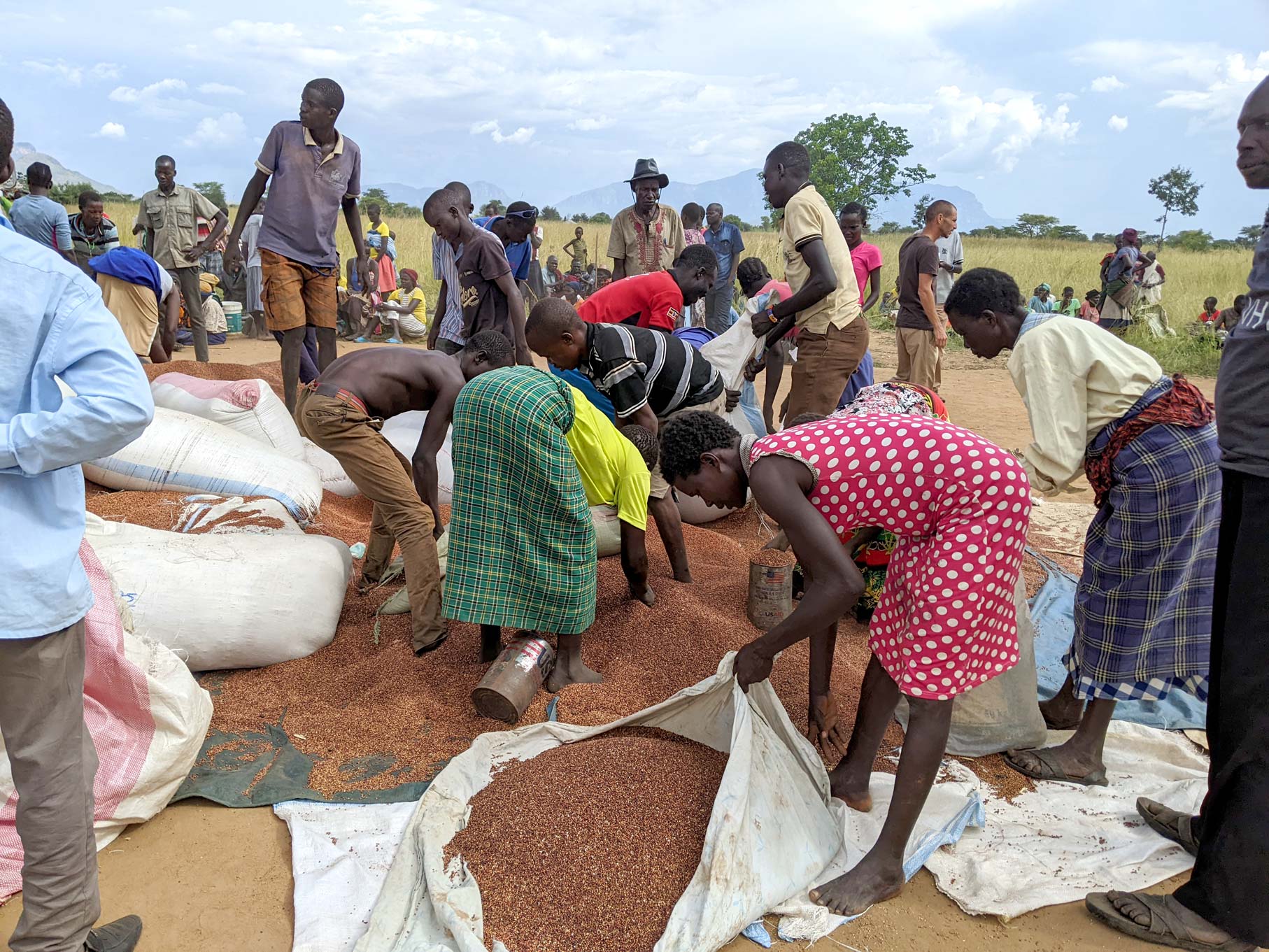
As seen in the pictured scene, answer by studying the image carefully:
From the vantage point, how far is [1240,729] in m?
1.77

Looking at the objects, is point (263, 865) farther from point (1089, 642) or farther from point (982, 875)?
point (1089, 642)

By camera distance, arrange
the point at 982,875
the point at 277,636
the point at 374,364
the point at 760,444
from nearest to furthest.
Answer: the point at 760,444
the point at 982,875
the point at 277,636
the point at 374,364

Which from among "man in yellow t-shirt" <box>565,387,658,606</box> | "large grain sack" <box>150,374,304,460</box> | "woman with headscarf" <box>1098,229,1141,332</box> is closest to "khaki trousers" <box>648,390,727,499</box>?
"man in yellow t-shirt" <box>565,387,658,606</box>

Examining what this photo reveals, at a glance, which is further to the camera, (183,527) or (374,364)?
(183,527)

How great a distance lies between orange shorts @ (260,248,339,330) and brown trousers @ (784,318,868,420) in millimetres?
2448

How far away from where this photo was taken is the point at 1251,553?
1.74 m

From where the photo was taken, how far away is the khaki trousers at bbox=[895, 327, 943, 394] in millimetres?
5688

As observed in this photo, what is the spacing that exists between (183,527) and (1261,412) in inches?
142

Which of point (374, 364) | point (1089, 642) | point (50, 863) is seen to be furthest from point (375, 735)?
point (1089, 642)

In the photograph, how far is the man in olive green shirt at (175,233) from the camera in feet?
24.2

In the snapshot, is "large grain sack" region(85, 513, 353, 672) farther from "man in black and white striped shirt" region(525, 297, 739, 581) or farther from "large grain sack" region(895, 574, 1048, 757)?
"large grain sack" region(895, 574, 1048, 757)

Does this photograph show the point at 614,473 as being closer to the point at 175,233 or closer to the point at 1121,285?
the point at 175,233

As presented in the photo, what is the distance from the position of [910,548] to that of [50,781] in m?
1.74

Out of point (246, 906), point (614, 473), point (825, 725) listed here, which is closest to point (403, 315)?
point (614, 473)
